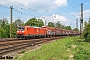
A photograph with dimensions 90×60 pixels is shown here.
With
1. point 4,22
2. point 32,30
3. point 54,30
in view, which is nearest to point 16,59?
point 32,30

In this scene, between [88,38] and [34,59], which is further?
[88,38]

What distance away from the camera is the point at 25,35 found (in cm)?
4316

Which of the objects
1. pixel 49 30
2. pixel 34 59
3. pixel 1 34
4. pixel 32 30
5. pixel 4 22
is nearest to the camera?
pixel 34 59

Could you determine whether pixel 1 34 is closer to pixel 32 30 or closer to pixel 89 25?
pixel 32 30

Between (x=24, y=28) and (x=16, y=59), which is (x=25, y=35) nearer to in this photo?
(x=24, y=28)

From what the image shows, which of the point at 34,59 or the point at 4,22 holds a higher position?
the point at 4,22

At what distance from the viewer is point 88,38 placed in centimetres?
3566

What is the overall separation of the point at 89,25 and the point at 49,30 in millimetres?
27592

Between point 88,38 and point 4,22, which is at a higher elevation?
point 4,22

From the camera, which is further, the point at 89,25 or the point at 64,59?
the point at 89,25

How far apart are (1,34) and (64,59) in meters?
57.6

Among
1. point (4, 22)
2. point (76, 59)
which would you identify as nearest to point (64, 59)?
point (76, 59)

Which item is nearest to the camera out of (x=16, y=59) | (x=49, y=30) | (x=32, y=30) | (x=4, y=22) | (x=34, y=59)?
(x=34, y=59)

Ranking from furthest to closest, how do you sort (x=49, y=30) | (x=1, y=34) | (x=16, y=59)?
1. (x=1, y=34)
2. (x=49, y=30)
3. (x=16, y=59)
